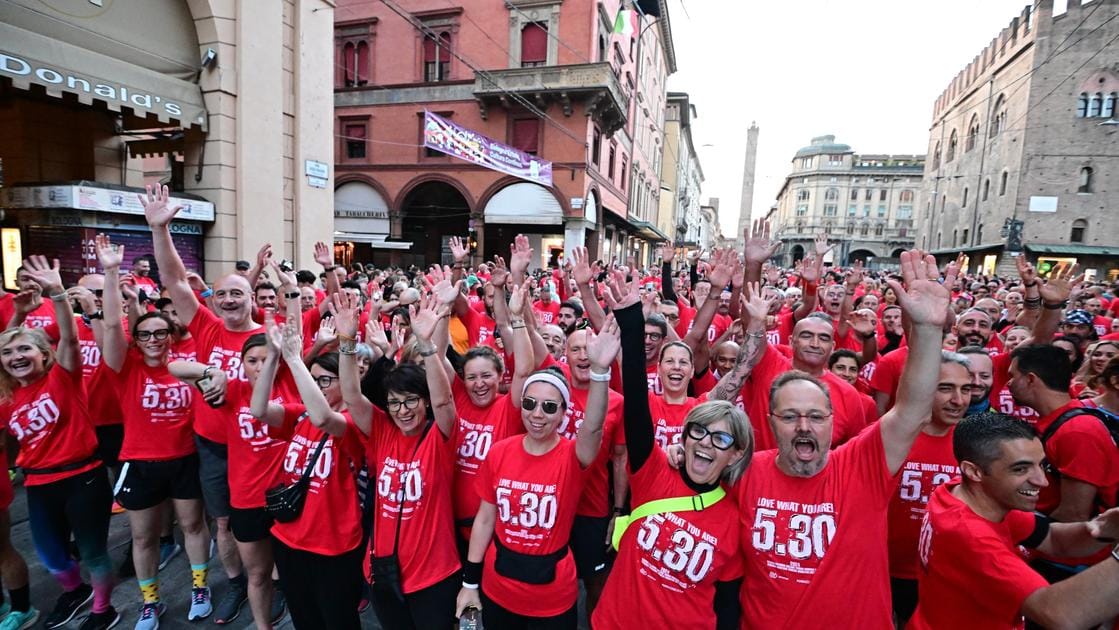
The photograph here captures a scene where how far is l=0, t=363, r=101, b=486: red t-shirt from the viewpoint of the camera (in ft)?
10.6

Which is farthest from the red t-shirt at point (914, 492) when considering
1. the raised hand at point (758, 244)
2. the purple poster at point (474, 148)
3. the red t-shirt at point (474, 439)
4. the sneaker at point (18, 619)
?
the purple poster at point (474, 148)

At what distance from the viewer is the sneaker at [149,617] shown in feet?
10.8

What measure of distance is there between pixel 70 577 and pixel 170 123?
834cm

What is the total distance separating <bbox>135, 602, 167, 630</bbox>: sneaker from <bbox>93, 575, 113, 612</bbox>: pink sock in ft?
0.76

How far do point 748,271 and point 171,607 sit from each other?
4964mm

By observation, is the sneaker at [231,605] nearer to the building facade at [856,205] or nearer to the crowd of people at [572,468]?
the crowd of people at [572,468]

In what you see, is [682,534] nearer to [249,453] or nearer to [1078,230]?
[249,453]

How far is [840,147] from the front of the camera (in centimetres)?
10031

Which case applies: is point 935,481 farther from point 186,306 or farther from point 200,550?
point 186,306

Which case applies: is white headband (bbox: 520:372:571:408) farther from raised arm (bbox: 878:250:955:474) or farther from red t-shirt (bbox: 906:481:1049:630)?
red t-shirt (bbox: 906:481:1049:630)

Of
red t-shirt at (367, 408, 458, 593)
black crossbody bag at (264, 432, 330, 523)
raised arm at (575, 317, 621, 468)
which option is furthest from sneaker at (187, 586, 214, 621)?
raised arm at (575, 317, 621, 468)

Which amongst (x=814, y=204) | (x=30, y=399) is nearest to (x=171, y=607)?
(x=30, y=399)

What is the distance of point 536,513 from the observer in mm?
2475

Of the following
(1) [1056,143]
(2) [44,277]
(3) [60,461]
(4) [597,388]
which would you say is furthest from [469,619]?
(1) [1056,143]
